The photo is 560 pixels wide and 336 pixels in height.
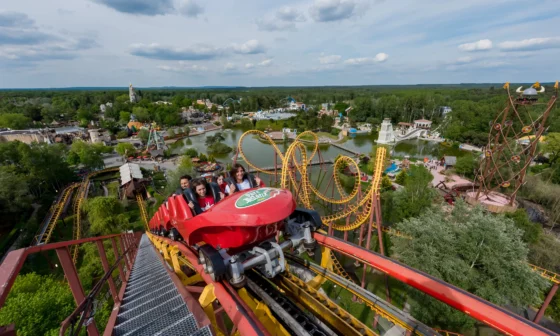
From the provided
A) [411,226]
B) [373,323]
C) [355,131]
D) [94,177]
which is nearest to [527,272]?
[411,226]

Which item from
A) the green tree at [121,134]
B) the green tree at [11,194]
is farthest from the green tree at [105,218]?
the green tree at [121,134]

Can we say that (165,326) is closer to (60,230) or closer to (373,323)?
(373,323)

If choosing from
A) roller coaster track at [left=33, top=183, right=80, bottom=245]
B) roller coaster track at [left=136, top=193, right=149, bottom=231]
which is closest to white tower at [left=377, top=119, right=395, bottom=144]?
roller coaster track at [left=136, top=193, right=149, bottom=231]

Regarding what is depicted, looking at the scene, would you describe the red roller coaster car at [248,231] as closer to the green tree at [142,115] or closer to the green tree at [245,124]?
the green tree at [245,124]

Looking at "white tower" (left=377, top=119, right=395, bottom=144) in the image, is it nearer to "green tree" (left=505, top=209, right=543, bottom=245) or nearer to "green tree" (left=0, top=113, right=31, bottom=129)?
"green tree" (left=505, top=209, right=543, bottom=245)

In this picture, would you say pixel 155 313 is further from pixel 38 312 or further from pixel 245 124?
pixel 245 124

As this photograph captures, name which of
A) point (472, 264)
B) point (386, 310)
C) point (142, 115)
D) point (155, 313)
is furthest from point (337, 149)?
point (142, 115)
